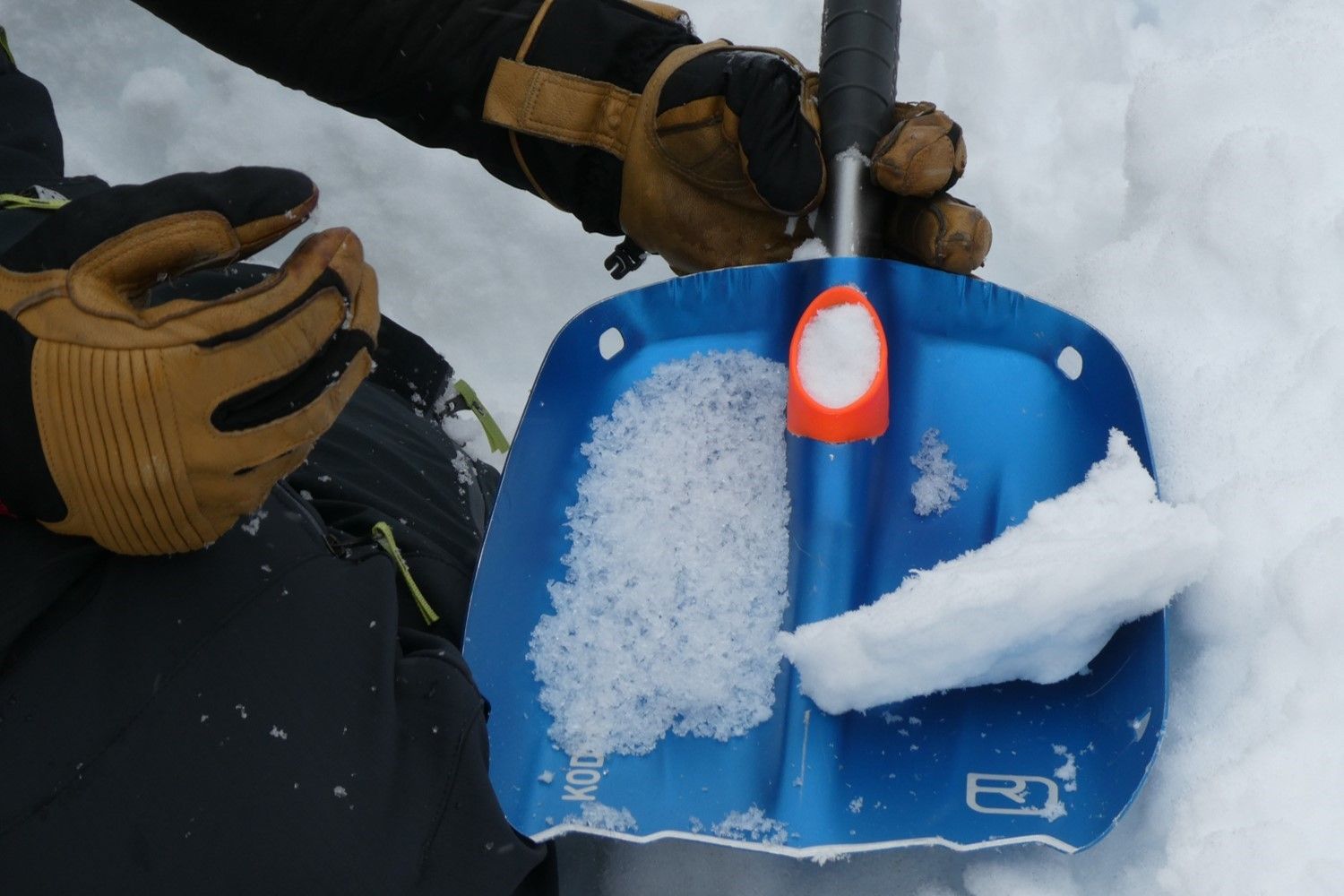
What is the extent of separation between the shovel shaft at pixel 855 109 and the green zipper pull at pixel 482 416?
1.44 ft

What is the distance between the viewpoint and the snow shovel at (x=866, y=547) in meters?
0.85

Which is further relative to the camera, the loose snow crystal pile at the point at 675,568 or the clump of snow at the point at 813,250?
the clump of snow at the point at 813,250

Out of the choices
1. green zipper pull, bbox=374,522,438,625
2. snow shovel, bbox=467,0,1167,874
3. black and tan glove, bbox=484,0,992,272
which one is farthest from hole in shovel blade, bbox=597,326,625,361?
green zipper pull, bbox=374,522,438,625

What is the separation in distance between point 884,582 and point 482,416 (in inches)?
20.3

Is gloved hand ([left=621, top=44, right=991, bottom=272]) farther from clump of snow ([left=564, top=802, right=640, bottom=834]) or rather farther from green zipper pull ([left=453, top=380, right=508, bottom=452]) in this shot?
clump of snow ([left=564, top=802, right=640, bottom=834])

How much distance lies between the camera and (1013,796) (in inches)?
33.4

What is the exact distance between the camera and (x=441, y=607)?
3.26ft

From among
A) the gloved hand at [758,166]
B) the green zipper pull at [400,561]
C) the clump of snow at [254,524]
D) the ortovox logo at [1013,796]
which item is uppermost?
the gloved hand at [758,166]

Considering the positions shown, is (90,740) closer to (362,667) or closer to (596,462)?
(362,667)

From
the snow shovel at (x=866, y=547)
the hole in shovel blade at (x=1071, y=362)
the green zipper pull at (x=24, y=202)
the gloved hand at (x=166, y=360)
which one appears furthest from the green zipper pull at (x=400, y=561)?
the hole in shovel blade at (x=1071, y=362)

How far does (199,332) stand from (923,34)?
1.22 meters

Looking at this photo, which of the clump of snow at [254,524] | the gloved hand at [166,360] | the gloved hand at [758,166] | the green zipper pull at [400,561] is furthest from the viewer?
the gloved hand at [758,166]

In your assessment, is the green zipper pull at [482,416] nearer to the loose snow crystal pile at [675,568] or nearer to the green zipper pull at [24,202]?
the loose snow crystal pile at [675,568]

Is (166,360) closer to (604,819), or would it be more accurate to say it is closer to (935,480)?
(604,819)
